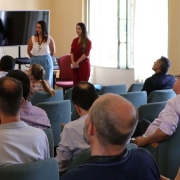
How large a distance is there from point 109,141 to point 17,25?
802 cm

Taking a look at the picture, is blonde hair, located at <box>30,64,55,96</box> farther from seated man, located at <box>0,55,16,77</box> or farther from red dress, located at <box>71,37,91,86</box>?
red dress, located at <box>71,37,91,86</box>

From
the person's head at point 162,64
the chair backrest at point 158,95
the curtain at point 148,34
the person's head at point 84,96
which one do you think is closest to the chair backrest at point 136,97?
the chair backrest at point 158,95

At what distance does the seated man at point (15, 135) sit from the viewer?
8.49ft

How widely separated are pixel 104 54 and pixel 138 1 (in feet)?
5.42

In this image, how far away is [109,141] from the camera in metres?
1.76

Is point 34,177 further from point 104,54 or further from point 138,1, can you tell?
point 104,54

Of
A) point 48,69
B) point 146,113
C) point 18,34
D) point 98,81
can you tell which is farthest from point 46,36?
point 146,113

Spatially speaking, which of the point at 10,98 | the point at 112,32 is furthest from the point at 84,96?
the point at 112,32

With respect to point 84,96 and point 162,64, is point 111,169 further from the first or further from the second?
point 162,64

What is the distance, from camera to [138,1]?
8.65m

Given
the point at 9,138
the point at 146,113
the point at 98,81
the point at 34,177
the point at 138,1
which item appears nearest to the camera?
the point at 34,177

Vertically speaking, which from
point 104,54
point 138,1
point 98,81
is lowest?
point 98,81

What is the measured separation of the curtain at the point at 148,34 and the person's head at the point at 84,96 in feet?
17.3

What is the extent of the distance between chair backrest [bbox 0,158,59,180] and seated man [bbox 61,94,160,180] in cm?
55
